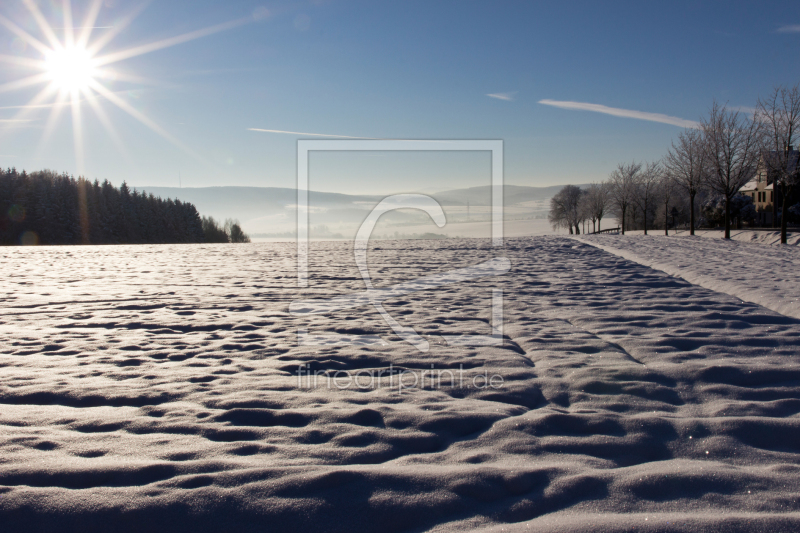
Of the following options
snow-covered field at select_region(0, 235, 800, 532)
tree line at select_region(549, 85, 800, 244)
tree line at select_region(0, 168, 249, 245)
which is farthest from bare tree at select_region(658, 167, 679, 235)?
tree line at select_region(0, 168, 249, 245)

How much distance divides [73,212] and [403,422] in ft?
270

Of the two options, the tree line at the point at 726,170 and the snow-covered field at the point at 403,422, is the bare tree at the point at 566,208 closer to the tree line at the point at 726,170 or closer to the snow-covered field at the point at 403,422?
the tree line at the point at 726,170

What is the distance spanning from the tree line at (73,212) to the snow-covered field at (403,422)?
2968 inches

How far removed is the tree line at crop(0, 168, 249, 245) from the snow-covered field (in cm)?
7538

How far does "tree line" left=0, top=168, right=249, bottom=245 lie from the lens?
65.8 metres

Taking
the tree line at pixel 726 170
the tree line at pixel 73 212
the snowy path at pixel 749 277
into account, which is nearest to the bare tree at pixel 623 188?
the tree line at pixel 726 170

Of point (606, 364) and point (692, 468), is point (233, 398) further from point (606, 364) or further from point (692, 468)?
point (606, 364)

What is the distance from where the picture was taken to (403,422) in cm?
327

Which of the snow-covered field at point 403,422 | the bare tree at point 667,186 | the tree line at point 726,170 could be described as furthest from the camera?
the bare tree at point 667,186

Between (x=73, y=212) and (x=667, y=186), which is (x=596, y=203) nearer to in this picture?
(x=667, y=186)

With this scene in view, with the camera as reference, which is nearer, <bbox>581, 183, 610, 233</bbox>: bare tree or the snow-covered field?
the snow-covered field

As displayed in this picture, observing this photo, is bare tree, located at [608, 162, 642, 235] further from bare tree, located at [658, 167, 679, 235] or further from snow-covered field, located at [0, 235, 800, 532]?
snow-covered field, located at [0, 235, 800, 532]

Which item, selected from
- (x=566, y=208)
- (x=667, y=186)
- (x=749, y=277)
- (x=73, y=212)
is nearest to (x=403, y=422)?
(x=749, y=277)

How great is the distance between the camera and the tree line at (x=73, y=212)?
65812 mm
